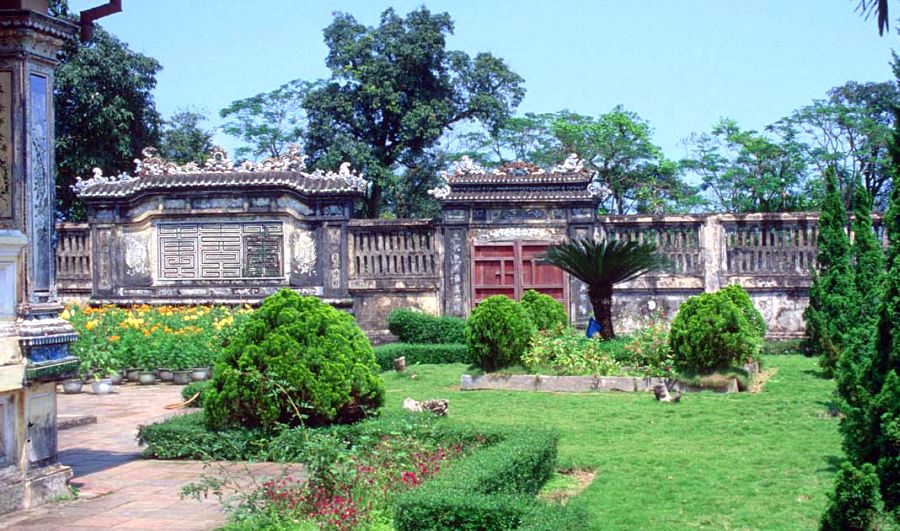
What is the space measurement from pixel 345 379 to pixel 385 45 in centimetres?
2396

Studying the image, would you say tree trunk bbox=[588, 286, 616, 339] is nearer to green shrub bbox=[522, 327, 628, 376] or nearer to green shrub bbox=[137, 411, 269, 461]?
green shrub bbox=[522, 327, 628, 376]

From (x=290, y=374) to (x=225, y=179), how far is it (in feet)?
43.7

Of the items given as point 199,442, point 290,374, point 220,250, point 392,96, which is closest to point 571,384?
point 290,374

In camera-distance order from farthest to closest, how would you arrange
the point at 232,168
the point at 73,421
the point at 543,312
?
1. the point at 232,168
2. the point at 543,312
3. the point at 73,421

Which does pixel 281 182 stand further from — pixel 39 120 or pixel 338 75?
pixel 39 120

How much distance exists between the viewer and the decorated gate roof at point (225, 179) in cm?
2127

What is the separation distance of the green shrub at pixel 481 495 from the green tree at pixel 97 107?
2360cm

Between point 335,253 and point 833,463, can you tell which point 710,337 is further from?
point 335,253

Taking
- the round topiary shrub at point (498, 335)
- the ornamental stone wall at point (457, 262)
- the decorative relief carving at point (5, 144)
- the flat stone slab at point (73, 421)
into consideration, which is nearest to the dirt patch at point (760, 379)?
→ the round topiary shrub at point (498, 335)

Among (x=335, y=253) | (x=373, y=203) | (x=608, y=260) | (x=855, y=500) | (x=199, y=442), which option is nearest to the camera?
(x=855, y=500)

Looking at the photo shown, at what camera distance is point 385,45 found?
31.7 metres

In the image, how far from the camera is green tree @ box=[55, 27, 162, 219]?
27.7 meters

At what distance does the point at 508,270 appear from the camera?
21188 millimetres

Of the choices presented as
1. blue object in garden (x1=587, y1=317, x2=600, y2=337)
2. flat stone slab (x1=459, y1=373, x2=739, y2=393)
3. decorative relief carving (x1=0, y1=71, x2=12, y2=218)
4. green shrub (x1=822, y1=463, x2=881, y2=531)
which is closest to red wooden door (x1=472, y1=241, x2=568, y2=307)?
blue object in garden (x1=587, y1=317, x2=600, y2=337)
